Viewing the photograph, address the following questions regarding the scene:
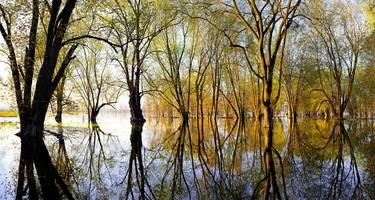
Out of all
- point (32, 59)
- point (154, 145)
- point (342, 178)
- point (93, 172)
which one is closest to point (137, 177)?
point (93, 172)

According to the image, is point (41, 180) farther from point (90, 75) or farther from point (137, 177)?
point (90, 75)

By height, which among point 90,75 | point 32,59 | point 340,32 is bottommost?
point 32,59

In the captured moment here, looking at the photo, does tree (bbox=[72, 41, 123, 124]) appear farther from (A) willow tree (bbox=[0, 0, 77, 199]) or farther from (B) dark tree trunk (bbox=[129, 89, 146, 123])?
(A) willow tree (bbox=[0, 0, 77, 199])

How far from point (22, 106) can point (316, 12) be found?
30.9 metres

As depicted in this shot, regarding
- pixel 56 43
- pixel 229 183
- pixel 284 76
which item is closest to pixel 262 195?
pixel 229 183

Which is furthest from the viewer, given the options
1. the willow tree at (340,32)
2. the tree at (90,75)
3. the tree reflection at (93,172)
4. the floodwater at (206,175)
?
the tree at (90,75)

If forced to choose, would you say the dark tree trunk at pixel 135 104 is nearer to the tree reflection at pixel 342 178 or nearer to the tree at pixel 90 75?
the tree at pixel 90 75

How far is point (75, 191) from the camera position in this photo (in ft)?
16.1

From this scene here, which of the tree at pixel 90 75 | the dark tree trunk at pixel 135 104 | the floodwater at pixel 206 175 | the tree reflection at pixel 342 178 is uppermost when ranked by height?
the tree at pixel 90 75

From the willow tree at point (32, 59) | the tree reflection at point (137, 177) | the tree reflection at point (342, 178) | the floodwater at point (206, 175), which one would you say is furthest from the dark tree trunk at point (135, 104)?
the tree reflection at point (342, 178)

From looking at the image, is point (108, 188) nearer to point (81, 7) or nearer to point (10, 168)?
point (10, 168)

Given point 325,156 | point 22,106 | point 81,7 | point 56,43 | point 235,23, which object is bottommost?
point 325,156

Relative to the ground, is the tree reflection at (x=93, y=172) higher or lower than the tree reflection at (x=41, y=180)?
lower

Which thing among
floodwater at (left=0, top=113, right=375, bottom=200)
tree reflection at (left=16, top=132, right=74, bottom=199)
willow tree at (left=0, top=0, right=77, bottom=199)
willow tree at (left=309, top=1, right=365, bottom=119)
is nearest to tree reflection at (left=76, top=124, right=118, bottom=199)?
floodwater at (left=0, top=113, right=375, bottom=200)
